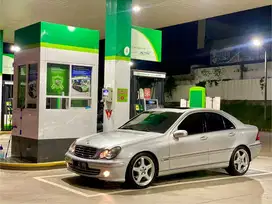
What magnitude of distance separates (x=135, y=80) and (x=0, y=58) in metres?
11.4

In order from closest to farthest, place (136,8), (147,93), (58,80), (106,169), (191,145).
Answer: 1. (106,169)
2. (191,145)
3. (58,80)
4. (147,93)
5. (136,8)

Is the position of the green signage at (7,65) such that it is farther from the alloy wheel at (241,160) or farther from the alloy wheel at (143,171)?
the alloy wheel at (143,171)

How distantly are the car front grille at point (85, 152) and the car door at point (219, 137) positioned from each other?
2450mm

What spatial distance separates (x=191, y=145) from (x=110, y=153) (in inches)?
68.5

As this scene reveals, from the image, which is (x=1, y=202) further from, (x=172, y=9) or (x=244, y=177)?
(x=172, y=9)

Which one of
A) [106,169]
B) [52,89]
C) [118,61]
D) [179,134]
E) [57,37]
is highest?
[57,37]

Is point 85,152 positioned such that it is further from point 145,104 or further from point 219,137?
point 145,104

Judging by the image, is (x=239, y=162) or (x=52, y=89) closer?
(x=239, y=162)

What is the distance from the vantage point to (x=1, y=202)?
6027mm

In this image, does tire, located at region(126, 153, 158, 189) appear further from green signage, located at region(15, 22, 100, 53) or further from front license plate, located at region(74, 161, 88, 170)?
green signage, located at region(15, 22, 100, 53)

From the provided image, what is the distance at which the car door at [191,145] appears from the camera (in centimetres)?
743

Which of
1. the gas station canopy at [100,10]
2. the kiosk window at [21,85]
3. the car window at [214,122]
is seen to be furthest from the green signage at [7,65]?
the car window at [214,122]

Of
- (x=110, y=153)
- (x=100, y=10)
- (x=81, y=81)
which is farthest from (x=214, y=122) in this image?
(x=100, y=10)

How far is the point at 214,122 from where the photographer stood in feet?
27.4
